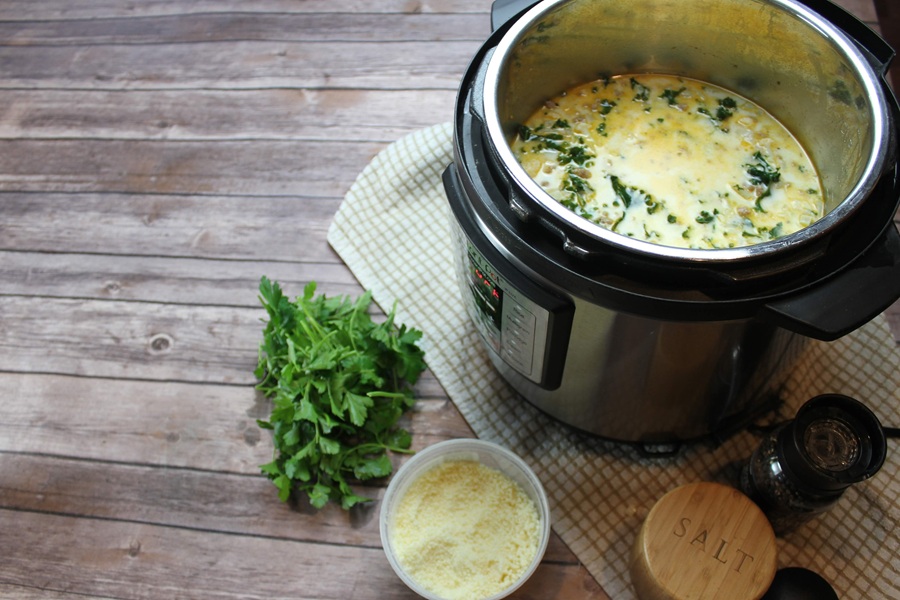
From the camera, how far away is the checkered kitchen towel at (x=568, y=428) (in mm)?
1379

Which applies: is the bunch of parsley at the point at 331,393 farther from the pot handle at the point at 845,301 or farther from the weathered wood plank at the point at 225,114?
the pot handle at the point at 845,301

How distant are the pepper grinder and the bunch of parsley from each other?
2.10 ft

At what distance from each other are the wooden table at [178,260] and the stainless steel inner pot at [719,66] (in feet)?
1.70

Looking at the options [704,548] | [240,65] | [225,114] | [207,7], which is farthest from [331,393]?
[207,7]

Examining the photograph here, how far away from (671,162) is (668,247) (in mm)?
351

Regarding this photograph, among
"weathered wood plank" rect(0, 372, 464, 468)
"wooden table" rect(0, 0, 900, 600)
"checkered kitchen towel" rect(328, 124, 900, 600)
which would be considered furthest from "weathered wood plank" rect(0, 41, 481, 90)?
"weathered wood plank" rect(0, 372, 464, 468)

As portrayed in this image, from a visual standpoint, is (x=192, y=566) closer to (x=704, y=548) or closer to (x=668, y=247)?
(x=704, y=548)

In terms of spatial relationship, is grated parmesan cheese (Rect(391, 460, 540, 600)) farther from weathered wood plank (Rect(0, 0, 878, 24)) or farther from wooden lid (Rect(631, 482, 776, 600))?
weathered wood plank (Rect(0, 0, 878, 24))

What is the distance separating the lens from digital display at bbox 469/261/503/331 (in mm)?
1212

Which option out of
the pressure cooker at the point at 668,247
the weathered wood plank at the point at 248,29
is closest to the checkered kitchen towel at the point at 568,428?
the pressure cooker at the point at 668,247

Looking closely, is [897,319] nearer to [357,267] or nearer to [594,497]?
[594,497]

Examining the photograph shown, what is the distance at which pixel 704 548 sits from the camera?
126 cm

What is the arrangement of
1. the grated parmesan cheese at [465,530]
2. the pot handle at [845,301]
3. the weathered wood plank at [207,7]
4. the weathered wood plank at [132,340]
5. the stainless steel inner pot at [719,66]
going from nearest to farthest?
1. the pot handle at [845,301]
2. the stainless steel inner pot at [719,66]
3. the grated parmesan cheese at [465,530]
4. the weathered wood plank at [132,340]
5. the weathered wood plank at [207,7]

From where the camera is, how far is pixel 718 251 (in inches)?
39.3
